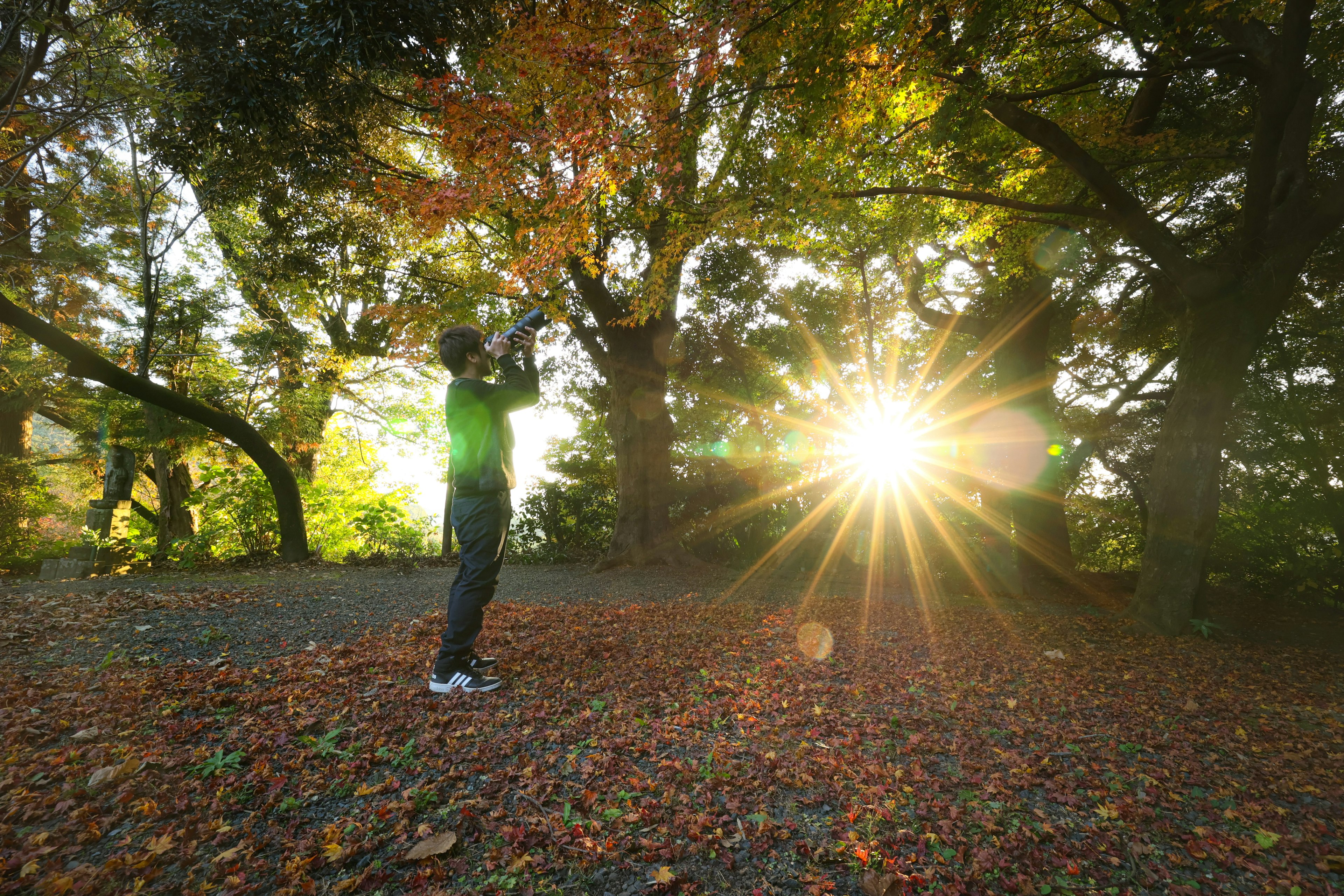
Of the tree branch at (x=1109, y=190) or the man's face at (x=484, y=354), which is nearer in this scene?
the man's face at (x=484, y=354)

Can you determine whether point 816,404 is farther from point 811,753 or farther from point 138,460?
point 138,460

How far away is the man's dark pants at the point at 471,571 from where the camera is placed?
316 cm

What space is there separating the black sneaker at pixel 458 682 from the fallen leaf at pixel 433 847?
1256 millimetres

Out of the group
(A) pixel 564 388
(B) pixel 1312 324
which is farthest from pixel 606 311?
(B) pixel 1312 324

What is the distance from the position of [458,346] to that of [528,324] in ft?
1.58

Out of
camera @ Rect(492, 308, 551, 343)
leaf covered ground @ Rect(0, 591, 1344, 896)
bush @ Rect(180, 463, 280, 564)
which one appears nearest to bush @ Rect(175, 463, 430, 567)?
bush @ Rect(180, 463, 280, 564)

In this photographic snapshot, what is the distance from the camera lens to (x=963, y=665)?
13.7ft

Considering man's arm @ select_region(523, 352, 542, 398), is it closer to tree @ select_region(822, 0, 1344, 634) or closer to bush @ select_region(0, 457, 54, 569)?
tree @ select_region(822, 0, 1344, 634)

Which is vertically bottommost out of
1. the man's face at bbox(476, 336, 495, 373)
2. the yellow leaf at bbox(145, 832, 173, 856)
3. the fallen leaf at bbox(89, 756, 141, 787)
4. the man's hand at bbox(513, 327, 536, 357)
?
the yellow leaf at bbox(145, 832, 173, 856)

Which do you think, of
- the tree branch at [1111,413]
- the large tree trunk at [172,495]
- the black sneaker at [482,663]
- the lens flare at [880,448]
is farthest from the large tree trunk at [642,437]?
the large tree trunk at [172,495]

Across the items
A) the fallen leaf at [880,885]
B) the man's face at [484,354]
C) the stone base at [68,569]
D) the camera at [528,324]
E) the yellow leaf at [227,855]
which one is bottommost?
the stone base at [68,569]

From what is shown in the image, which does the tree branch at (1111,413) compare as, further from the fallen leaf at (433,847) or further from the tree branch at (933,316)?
the fallen leaf at (433,847)

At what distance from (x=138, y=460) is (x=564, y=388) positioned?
30.7ft

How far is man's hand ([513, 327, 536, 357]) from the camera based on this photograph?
344cm
